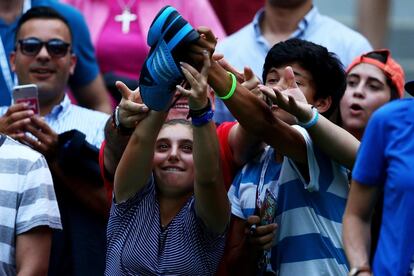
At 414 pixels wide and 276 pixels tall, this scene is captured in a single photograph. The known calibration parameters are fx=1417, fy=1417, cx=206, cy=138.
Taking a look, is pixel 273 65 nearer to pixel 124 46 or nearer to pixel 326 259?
pixel 326 259

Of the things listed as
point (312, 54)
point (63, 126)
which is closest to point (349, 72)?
point (312, 54)

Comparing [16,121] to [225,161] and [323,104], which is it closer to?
[225,161]

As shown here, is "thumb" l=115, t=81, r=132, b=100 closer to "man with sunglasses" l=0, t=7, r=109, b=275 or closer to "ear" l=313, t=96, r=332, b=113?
"ear" l=313, t=96, r=332, b=113

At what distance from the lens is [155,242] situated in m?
5.42

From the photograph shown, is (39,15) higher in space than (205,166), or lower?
higher

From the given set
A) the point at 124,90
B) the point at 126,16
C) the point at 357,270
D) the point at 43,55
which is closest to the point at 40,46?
the point at 43,55

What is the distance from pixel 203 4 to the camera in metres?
7.80

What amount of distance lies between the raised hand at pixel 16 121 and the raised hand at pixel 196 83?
135cm

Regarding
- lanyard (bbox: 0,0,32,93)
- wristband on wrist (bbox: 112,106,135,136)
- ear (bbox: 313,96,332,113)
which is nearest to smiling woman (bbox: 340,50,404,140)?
ear (bbox: 313,96,332,113)

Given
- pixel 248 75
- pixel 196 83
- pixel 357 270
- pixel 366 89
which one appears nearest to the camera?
pixel 357 270

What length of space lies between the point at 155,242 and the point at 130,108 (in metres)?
0.54

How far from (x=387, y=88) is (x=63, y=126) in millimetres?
1558

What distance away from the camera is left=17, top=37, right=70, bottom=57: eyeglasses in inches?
268

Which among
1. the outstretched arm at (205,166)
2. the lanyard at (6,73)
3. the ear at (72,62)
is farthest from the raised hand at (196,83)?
the lanyard at (6,73)
